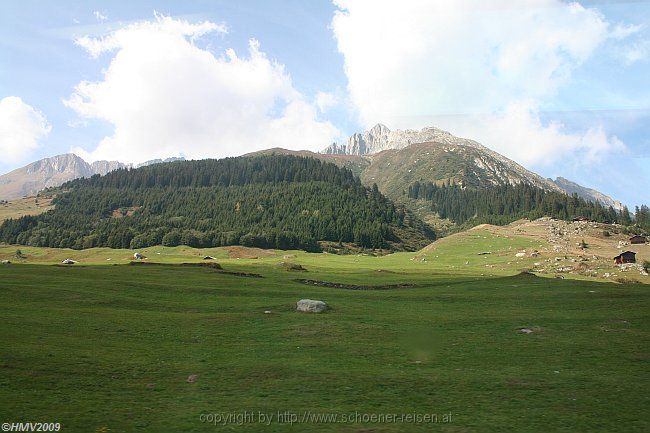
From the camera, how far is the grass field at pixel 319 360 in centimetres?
2058

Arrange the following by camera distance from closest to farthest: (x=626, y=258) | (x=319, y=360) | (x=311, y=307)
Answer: (x=319, y=360)
(x=311, y=307)
(x=626, y=258)

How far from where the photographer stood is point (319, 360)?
29.9 m

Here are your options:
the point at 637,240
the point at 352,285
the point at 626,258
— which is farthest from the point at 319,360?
the point at 637,240

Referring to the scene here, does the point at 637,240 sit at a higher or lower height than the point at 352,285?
higher

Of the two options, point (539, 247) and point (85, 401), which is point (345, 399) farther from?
point (539, 247)

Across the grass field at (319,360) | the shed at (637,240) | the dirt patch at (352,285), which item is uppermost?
the shed at (637,240)

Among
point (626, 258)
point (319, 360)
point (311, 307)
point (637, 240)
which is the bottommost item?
point (319, 360)

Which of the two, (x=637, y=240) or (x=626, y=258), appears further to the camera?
(x=637, y=240)

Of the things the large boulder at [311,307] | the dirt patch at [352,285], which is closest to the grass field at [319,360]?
the large boulder at [311,307]

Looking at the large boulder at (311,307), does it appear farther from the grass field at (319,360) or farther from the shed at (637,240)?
the shed at (637,240)

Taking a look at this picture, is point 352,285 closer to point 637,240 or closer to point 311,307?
point 311,307

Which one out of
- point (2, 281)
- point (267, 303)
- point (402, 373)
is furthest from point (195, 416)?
point (2, 281)

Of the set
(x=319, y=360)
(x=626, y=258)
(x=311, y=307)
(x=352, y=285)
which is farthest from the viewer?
(x=626, y=258)

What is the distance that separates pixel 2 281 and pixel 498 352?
176 ft
